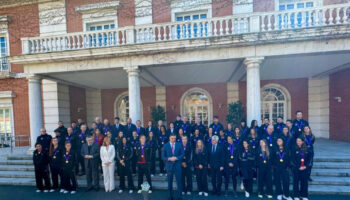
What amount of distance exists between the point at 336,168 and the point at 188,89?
840 cm

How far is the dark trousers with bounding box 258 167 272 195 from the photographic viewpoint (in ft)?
15.8

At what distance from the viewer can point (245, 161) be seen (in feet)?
16.0

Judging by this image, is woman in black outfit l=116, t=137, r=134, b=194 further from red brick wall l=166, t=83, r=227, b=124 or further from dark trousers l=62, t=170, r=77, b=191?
red brick wall l=166, t=83, r=227, b=124

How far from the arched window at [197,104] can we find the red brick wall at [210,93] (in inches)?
11.6

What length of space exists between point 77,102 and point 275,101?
14.0 metres

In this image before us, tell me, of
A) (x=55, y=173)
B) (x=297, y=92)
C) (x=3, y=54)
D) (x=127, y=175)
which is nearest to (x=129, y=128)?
(x=127, y=175)

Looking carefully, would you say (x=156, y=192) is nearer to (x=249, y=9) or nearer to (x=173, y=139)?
(x=173, y=139)

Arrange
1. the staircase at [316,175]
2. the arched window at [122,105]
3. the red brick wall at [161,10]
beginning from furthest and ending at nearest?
1. the arched window at [122,105]
2. the red brick wall at [161,10]
3. the staircase at [316,175]

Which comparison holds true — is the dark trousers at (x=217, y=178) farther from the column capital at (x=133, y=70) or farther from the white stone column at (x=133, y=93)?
the column capital at (x=133, y=70)

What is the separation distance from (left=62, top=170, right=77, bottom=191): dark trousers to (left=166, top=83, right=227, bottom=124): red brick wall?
7.42 metres

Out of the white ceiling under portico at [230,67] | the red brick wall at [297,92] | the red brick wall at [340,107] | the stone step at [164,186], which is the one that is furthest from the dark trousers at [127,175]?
the red brick wall at [340,107]

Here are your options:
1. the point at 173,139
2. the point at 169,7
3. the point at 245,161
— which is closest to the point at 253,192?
the point at 245,161

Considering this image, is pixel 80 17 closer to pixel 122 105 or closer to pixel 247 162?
pixel 122 105

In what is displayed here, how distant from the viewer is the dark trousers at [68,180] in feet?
18.1
